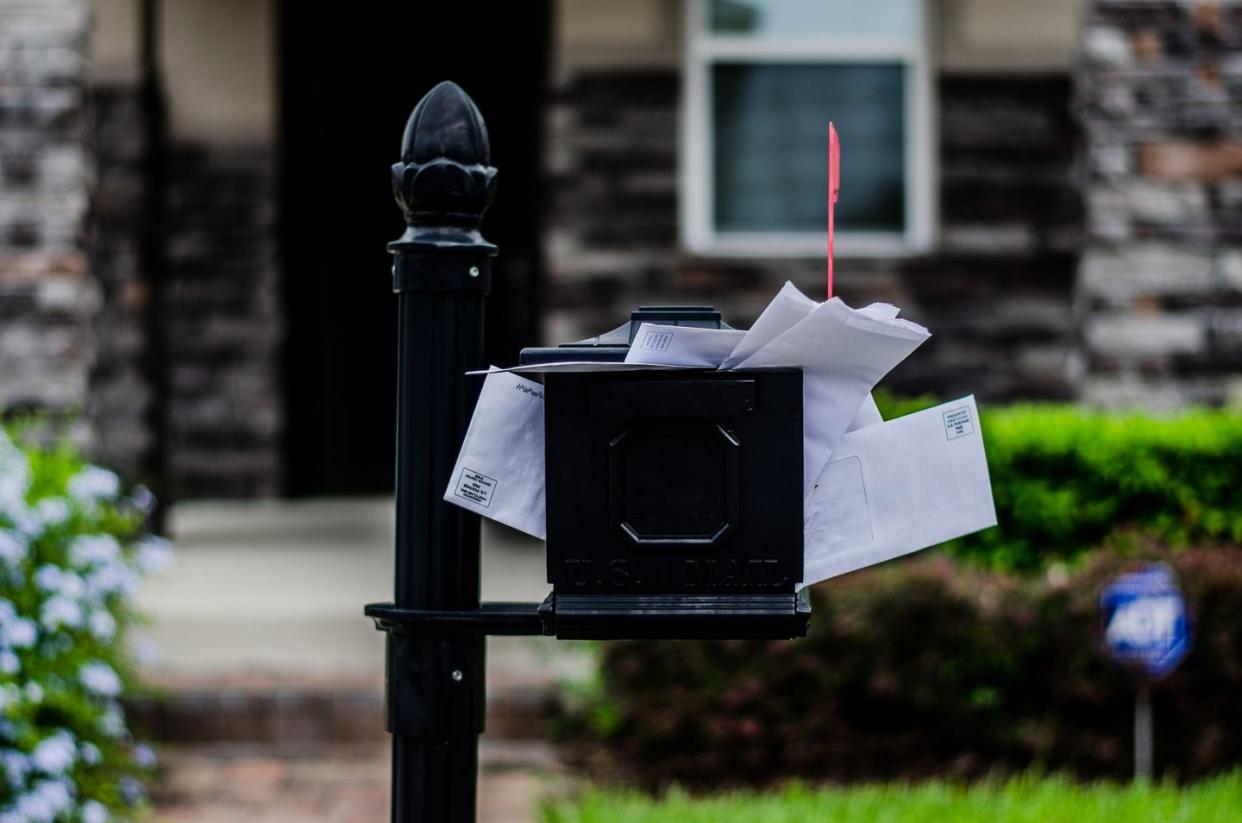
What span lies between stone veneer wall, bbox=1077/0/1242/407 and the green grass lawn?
2.62 m

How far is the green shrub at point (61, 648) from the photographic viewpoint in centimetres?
364

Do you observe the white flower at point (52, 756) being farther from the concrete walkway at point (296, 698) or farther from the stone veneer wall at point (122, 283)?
the stone veneer wall at point (122, 283)

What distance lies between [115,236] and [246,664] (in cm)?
386

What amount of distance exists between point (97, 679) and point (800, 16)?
4.59m

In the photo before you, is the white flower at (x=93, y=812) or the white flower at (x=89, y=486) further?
the white flower at (x=89, y=486)

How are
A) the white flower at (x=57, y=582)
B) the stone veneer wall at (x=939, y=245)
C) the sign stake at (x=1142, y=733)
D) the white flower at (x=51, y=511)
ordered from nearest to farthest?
1. the white flower at (x=57, y=582)
2. the white flower at (x=51, y=511)
3. the sign stake at (x=1142, y=733)
4. the stone veneer wall at (x=939, y=245)

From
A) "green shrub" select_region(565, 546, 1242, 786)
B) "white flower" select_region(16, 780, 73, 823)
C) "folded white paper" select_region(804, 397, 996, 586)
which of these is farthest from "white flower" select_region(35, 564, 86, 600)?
"folded white paper" select_region(804, 397, 996, 586)

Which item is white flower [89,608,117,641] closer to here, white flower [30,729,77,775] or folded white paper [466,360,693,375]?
white flower [30,729,77,775]

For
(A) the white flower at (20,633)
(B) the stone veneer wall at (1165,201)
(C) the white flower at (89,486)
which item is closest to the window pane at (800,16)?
(B) the stone veneer wall at (1165,201)

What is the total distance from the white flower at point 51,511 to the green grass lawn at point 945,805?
158 centimetres

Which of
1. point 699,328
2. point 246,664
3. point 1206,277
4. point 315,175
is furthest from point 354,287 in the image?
point 699,328

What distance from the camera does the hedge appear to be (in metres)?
5.05

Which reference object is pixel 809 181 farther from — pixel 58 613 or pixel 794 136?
pixel 58 613

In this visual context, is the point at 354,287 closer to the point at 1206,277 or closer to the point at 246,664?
the point at 246,664
